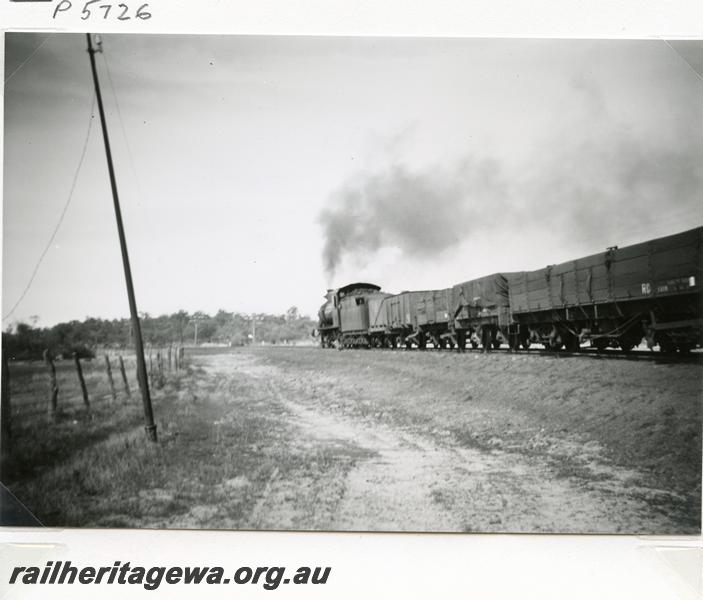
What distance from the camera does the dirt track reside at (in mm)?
3363

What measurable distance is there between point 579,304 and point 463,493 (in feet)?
8.82

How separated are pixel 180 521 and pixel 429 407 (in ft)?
7.11

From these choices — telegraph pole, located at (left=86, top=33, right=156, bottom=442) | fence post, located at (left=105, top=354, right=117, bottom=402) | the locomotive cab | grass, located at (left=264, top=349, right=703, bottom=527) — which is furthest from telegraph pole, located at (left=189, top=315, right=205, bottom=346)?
the locomotive cab

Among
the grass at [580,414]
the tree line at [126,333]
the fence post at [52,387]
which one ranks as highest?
the tree line at [126,333]

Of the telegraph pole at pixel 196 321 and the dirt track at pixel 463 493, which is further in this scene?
the telegraph pole at pixel 196 321

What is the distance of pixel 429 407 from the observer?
4.11 m

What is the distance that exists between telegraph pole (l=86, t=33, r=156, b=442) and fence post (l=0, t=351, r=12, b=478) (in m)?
1.01

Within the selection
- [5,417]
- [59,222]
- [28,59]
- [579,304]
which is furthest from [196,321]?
[579,304]

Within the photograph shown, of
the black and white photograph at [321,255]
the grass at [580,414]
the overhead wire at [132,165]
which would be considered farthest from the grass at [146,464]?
the overhead wire at [132,165]

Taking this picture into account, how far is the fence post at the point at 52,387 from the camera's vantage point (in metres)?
3.70

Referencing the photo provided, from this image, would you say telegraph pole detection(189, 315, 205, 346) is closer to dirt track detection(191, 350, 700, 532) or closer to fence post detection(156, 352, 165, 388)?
fence post detection(156, 352, 165, 388)

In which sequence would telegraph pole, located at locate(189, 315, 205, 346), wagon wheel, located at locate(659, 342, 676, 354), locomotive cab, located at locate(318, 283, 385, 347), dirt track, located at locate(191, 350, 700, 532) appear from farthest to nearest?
1. locomotive cab, located at locate(318, 283, 385, 347)
2. wagon wheel, located at locate(659, 342, 676, 354)
3. telegraph pole, located at locate(189, 315, 205, 346)
4. dirt track, located at locate(191, 350, 700, 532)

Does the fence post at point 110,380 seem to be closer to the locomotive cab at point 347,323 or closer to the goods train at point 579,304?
the goods train at point 579,304

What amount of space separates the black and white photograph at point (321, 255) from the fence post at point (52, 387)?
2 centimetres
